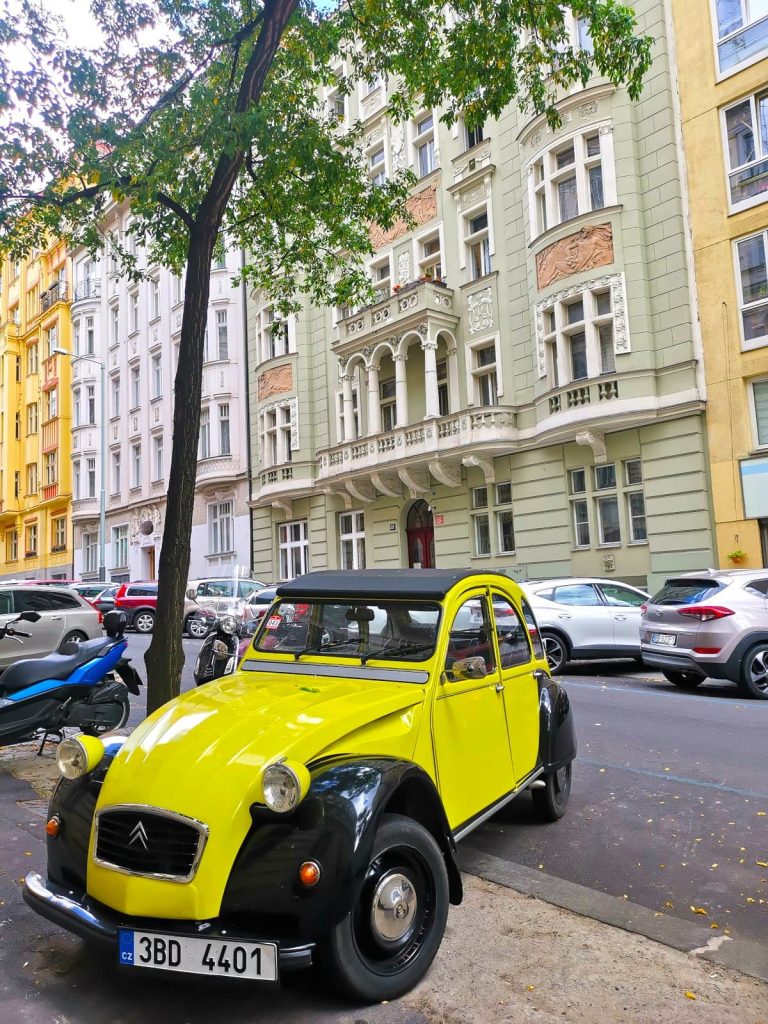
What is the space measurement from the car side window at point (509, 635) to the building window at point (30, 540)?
50.3 meters

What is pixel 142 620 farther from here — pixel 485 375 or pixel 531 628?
pixel 531 628

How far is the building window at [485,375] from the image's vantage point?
2269 centimetres

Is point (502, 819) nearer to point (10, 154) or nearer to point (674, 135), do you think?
point (10, 154)

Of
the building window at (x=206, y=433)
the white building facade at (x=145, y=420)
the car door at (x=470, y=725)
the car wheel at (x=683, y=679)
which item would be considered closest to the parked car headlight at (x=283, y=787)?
the car door at (x=470, y=725)

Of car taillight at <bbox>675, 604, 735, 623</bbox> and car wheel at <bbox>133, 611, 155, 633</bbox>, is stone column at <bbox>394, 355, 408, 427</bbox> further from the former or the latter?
car taillight at <bbox>675, 604, 735, 623</bbox>

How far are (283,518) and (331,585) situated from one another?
2551 cm

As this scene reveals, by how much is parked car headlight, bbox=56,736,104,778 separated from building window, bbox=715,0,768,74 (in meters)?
19.3

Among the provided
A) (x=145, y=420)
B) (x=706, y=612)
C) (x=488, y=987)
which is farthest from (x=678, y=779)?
(x=145, y=420)

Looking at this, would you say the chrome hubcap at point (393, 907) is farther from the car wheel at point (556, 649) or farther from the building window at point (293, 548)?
the building window at point (293, 548)

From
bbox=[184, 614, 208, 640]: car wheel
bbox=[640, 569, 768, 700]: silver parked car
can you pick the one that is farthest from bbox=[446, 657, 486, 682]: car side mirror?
bbox=[184, 614, 208, 640]: car wheel

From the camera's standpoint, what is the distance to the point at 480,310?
75.0 ft

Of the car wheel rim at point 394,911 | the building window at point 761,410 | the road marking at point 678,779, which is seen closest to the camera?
the car wheel rim at point 394,911

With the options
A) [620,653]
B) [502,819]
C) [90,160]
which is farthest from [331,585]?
[620,653]

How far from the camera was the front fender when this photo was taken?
284 centimetres
